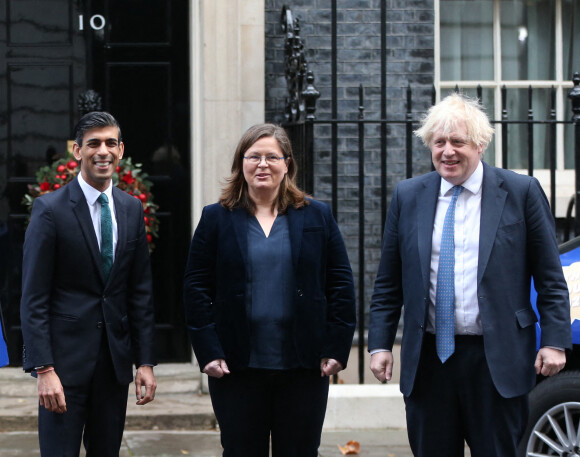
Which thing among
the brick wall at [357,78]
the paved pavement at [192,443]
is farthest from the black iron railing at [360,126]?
the paved pavement at [192,443]

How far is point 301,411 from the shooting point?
4332 mm

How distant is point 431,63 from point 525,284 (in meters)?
4.62

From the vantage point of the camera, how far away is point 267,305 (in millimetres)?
4270

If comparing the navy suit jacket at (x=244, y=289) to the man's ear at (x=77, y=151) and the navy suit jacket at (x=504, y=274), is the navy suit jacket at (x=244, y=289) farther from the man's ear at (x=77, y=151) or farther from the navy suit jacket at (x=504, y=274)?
the man's ear at (x=77, y=151)

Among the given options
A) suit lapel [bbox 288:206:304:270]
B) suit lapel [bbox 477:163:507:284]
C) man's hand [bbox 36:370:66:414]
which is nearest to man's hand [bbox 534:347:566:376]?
suit lapel [bbox 477:163:507:284]

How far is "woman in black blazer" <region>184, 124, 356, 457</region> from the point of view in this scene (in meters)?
4.27

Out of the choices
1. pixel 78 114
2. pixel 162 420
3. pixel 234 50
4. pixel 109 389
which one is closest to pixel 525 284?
pixel 109 389

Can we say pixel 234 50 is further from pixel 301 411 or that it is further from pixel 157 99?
pixel 301 411

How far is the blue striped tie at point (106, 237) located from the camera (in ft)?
14.2

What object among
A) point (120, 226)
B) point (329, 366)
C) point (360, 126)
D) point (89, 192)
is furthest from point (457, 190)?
point (360, 126)

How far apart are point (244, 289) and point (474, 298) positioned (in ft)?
2.83

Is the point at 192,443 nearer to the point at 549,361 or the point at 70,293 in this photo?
the point at 70,293

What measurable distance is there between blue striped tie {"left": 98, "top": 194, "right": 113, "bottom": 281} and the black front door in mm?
3888

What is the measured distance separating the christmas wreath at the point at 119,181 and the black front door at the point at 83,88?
8.3 inches
